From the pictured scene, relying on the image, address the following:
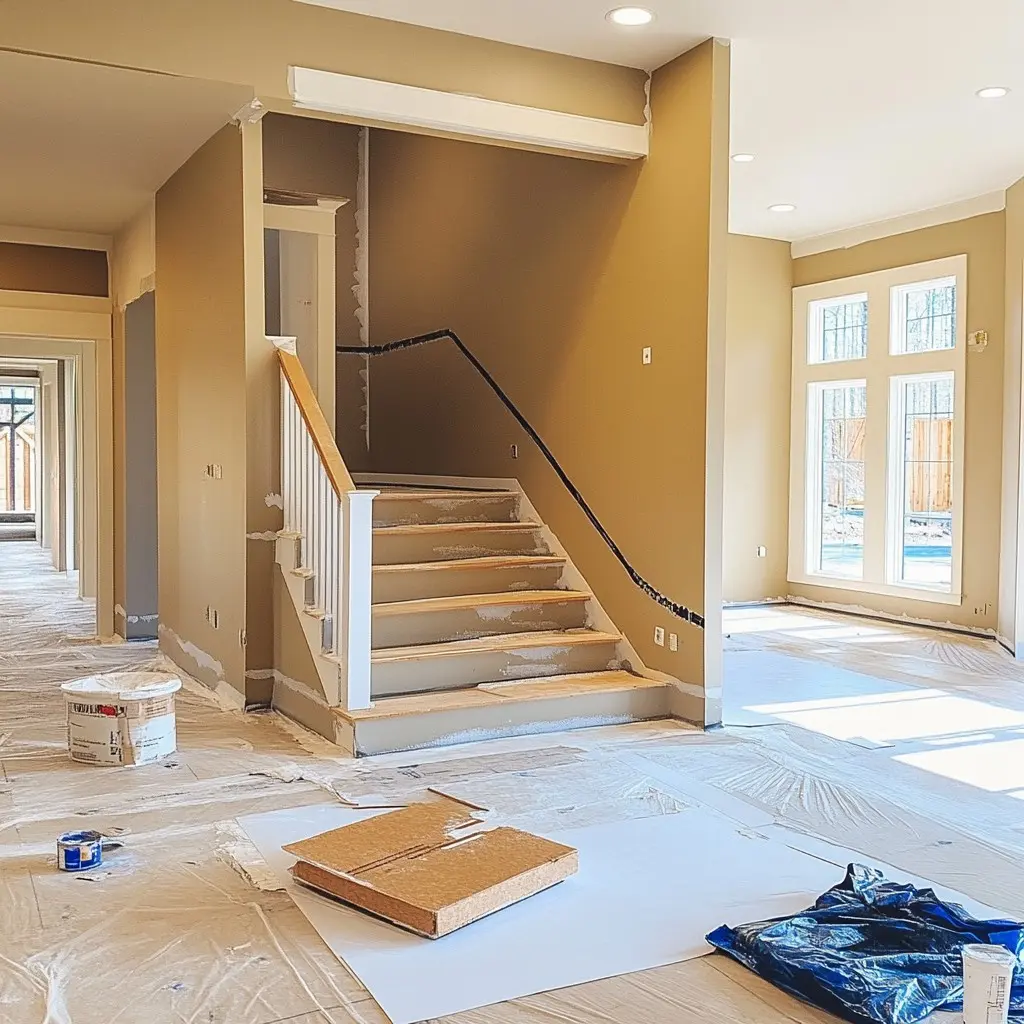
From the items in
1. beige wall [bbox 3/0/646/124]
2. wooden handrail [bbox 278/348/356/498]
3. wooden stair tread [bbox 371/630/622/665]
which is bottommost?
wooden stair tread [bbox 371/630/622/665]

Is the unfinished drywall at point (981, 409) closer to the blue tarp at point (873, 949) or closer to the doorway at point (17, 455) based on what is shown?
the blue tarp at point (873, 949)

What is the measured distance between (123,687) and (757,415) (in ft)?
20.8

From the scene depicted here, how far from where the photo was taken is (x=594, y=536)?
5875mm

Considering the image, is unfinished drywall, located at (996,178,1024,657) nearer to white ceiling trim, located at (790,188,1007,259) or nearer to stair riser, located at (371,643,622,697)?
white ceiling trim, located at (790,188,1007,259)

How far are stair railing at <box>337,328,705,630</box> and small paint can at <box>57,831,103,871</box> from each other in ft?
9.39

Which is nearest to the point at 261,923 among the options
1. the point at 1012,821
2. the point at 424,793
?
the point at 424,793

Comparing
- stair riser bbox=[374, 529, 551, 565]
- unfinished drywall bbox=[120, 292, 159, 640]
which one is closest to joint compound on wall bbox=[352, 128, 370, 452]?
unfinished drywall bbox=[120, 292, 159, 640]

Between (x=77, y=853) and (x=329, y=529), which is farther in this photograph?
(x=329, y=529)

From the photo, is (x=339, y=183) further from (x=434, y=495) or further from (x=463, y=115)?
(x=463, y=115)

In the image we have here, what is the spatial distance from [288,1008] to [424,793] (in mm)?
1571

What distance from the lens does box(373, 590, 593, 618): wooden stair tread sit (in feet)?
17.4

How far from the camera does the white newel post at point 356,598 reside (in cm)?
450

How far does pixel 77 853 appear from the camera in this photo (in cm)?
319

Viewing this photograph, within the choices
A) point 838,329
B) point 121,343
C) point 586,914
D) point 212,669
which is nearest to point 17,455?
point 121,343
